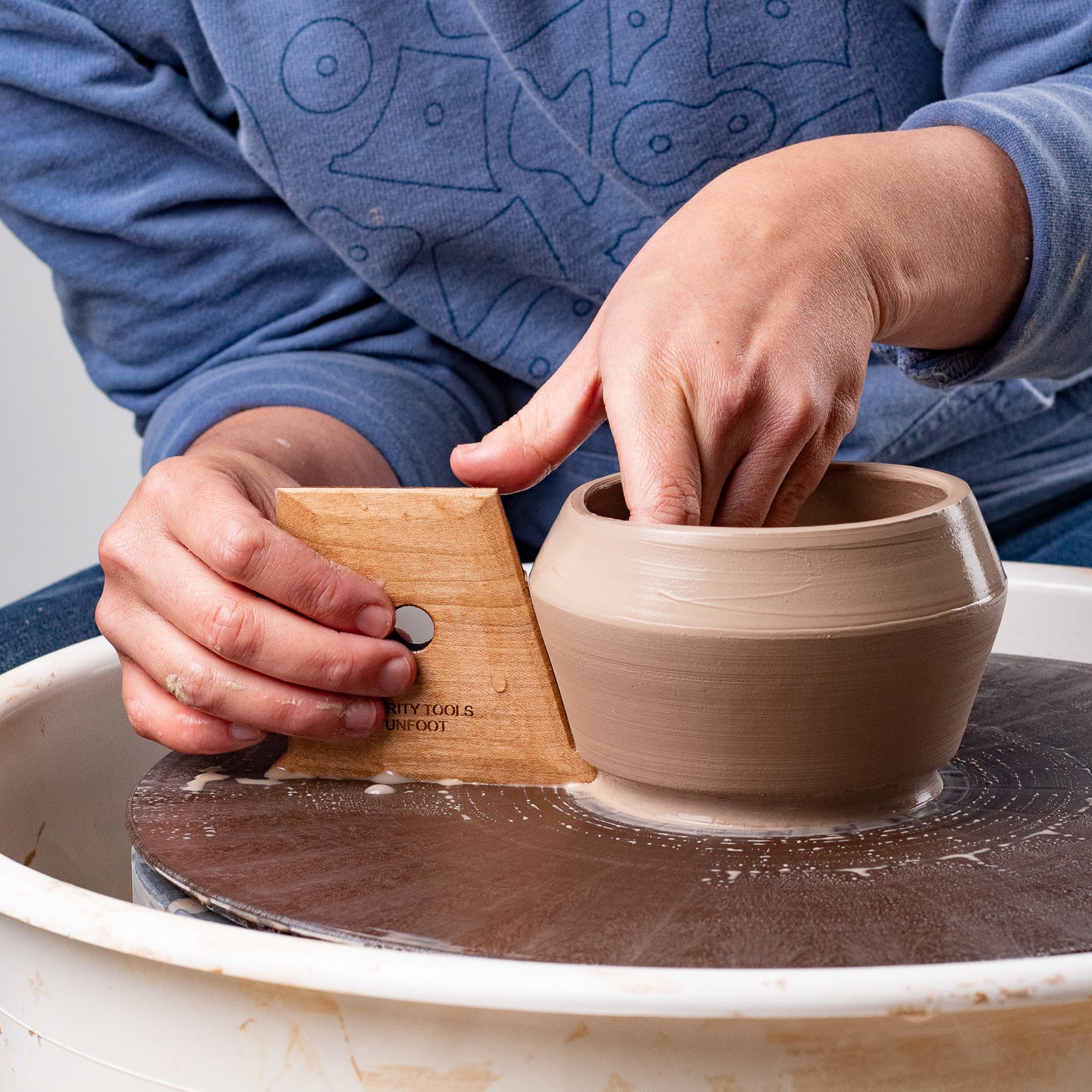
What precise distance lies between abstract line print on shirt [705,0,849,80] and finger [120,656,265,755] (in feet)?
2.33

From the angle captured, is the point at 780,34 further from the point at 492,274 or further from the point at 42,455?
the point at 42,455

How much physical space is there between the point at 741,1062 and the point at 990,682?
0.45 meters

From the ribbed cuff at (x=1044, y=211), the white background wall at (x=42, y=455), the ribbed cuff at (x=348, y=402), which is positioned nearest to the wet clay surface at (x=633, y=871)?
the ribbed cuff at (x=1044, y=211)

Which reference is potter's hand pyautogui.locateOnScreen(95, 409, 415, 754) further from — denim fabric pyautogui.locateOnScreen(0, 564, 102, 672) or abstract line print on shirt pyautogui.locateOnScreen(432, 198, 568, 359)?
abstract line print on shirt pyautogui.locateOnScreen(432, 198, 568, 359)

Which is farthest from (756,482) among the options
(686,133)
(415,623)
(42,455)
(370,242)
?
(42,455)

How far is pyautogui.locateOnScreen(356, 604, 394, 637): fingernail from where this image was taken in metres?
0.65

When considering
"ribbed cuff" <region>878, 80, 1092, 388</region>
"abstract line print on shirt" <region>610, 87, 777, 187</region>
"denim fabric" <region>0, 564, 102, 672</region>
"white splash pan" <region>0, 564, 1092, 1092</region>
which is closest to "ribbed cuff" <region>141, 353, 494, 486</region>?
"denim fabric" <region>0, 564, 102, 672</region>

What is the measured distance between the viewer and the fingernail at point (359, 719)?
2.14ft

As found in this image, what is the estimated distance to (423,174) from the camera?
44.3 inches

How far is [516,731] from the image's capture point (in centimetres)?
66

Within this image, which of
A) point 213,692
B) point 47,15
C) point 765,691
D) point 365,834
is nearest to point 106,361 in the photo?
point 47,15

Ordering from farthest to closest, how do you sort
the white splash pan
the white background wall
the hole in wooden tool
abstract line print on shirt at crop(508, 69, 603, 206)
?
the white background wall, abstract line print on shirt at crop(508, 69, 603, 206), the hole in wooden tool, the white splash pan

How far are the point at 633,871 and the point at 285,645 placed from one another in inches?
9.1

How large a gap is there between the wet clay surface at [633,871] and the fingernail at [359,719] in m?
0.03
